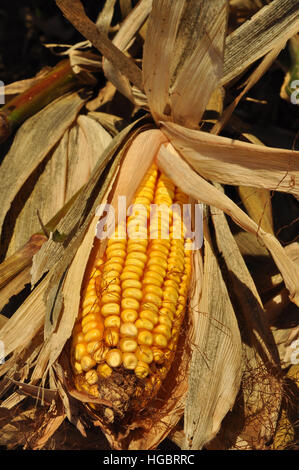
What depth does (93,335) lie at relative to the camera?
1037 millimetres

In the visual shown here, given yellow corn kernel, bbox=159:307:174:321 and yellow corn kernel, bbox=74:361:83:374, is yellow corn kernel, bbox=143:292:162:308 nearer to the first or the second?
yellow corn kernel, bbox=159:307:174:321

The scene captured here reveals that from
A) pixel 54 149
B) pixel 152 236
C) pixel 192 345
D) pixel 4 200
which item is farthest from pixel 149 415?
pixel 54 149

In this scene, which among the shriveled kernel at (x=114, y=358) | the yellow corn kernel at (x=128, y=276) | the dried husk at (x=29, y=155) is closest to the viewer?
the shriveled kernel at (x=114, y=358)

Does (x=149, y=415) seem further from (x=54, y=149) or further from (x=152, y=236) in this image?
(x=54, y=149)

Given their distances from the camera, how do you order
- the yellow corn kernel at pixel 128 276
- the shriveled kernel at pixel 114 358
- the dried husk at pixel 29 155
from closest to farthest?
the shriveled kernel at pixel 114 358, the yellow corn kernel at pixel 128 276, the dried husk at pixel 29 155

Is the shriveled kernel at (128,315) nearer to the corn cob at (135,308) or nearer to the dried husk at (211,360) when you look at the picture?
the corn cob at (135,308)

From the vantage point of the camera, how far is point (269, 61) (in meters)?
1.33

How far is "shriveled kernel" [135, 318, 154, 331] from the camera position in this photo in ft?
3.44

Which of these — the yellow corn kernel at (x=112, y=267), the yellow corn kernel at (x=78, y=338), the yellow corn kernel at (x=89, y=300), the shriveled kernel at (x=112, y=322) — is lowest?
the yellow corn kernel at (x=78, y=338)

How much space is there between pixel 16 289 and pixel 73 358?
31cm

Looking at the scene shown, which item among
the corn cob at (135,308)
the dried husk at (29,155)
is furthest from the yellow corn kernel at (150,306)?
the dried husk at (29,155)

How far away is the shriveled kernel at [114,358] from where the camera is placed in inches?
39.5

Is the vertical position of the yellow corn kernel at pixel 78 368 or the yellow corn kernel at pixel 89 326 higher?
the yellow corn kernel at pixel 89 326

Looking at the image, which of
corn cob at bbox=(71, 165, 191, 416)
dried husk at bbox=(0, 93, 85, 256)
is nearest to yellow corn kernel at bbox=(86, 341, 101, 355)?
corn cob at bbox=(71, 165, 191, 416)
